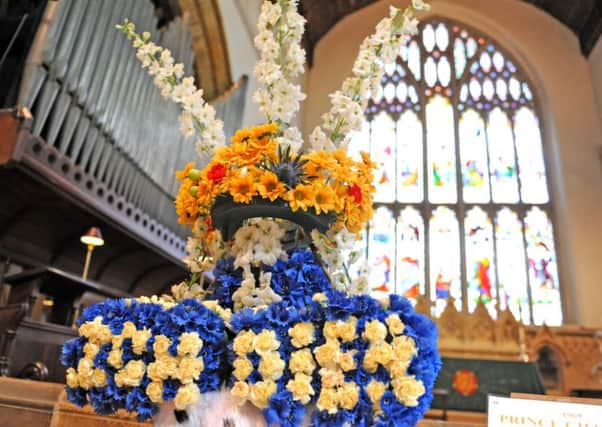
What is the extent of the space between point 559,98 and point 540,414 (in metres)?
9.39

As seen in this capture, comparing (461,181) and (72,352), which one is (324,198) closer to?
(72,352)

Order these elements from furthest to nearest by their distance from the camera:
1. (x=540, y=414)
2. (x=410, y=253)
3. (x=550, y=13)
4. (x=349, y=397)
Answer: (x=550, y=13), (x=410, y=253), (x=540, y=414), (x=349, y=397)

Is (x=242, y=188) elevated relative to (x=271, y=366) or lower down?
elevated

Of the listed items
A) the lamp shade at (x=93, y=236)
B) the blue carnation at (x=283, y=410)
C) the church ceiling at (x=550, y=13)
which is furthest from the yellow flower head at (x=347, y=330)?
the church ceiling at (x=550, y=13)

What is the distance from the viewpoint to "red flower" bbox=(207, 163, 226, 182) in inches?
37.9

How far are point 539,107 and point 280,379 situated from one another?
1005 cm

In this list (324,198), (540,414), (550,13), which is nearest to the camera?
(324,198)

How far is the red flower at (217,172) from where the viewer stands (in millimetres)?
964

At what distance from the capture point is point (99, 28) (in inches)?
131

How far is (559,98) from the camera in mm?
9148

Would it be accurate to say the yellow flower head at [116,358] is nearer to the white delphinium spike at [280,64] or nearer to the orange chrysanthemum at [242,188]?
the orange chrysanthemum at [242,188]

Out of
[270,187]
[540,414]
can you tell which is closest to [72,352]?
[270,187]

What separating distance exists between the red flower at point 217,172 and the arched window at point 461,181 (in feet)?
23.6

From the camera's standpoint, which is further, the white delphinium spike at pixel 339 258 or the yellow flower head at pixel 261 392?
the white delphinium spike at pixel 339 258
